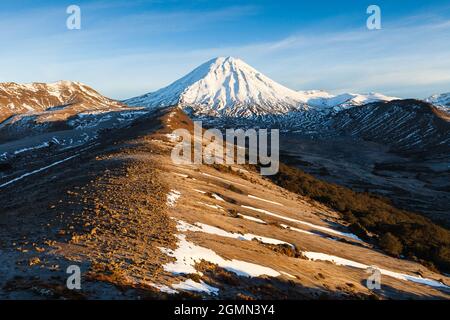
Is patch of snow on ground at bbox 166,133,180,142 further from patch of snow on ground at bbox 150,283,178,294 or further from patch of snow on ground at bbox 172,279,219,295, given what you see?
patch of snow on ground at bbox 150,283,178,294

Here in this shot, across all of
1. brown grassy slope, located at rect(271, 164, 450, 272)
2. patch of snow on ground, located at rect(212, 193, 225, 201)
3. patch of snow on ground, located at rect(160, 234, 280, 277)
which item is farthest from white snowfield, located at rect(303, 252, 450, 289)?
patch of snow on ground, located at rect(212, 193, 225, 201)

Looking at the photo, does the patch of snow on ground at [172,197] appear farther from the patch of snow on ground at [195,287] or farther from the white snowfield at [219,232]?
the patch of snow on ground at [195,287]

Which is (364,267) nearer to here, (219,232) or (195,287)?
(219,232)

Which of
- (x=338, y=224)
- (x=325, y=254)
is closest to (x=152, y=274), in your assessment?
(x=325, y=254)

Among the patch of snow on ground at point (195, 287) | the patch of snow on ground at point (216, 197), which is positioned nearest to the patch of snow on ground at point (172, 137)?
the patch of snow on ground at point (216, 197)

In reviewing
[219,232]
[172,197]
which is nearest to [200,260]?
[219,232]

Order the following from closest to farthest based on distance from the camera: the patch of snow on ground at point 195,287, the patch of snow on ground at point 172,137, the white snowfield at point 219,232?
the patch of snow on ground at point 195,287 → the white snowfield at point 219,232 → the patch of snow on ground at point 172,137
